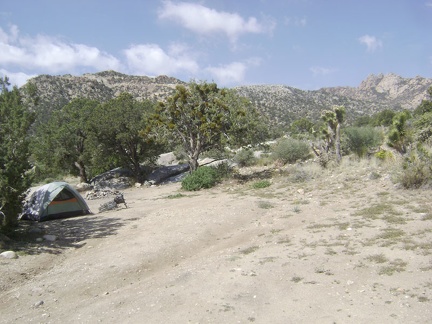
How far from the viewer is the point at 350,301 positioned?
19.2 feet

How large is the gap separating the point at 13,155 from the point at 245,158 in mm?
20077

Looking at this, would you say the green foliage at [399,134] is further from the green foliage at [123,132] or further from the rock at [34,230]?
the rock at [34,230]

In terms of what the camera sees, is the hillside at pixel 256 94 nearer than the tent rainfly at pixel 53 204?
No

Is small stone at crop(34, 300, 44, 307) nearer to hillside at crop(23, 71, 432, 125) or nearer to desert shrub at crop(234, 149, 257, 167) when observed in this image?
desert shrub at crop(234, 149, 257, 167)

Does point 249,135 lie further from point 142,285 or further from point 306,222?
point 142,285

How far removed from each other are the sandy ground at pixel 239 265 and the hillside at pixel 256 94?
49.3m

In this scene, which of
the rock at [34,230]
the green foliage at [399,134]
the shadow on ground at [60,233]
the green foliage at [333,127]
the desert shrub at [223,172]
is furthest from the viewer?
the desert shrub at [223,172]

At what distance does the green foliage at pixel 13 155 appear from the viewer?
10438 millimetres

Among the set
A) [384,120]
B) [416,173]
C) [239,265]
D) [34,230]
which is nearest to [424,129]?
[416,173]

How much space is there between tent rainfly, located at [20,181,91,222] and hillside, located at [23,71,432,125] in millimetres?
44590

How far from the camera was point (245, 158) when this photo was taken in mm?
29203

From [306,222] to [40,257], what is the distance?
703 cm

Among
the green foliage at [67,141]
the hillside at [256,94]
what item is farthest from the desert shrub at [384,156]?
the hillside at [256,94]

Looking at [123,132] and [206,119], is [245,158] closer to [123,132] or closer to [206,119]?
[206,119]
